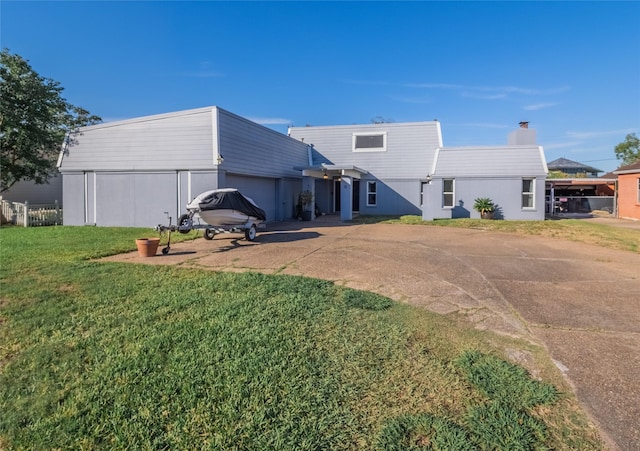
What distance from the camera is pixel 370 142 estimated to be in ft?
71.4

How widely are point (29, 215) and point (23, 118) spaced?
221 inches

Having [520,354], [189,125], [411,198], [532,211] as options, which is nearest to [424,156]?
[411,198]

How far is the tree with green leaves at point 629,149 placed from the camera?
43.3 metres

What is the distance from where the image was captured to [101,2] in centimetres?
988

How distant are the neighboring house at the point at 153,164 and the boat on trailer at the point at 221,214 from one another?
244cm

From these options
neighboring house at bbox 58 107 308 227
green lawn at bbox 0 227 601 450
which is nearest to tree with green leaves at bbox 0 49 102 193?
neighboring house at bbox 58 107 308 227

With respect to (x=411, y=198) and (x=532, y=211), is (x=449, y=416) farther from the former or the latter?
(x=411, y=198)

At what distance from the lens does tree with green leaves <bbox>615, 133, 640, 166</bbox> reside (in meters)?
43.3

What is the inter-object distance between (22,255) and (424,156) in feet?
61.8

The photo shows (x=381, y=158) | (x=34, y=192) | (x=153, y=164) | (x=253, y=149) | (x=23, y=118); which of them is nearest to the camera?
(x=153, y=164)

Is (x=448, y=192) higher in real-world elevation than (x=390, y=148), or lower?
lower

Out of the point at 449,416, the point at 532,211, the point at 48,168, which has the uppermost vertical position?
the point at 48,168

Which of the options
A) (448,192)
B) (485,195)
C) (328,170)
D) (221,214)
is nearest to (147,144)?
(221,214)

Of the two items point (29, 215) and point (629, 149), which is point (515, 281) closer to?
point (29, 215)
